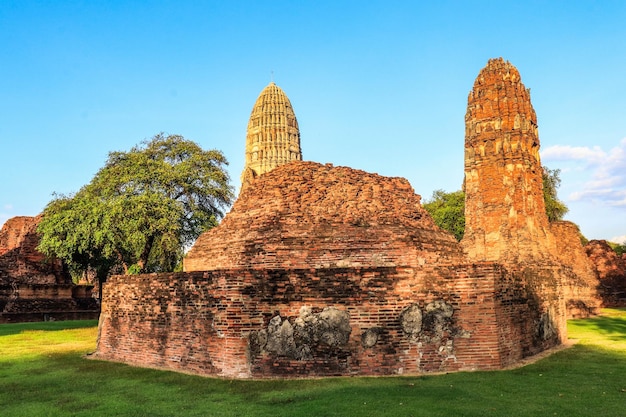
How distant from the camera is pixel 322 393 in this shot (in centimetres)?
697

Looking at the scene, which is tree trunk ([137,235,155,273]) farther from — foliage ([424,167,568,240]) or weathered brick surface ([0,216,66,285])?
foliage ([424,167,568,240])

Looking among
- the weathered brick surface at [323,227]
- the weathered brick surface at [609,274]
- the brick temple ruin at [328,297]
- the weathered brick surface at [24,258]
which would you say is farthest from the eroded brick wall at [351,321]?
the weathered brick surface at [609,274]

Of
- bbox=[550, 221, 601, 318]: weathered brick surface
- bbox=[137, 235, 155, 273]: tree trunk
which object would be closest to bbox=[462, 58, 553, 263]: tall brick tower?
bbox=[550, 221, 601, 318]: weathered brick surface

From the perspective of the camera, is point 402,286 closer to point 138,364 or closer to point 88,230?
point 138,364

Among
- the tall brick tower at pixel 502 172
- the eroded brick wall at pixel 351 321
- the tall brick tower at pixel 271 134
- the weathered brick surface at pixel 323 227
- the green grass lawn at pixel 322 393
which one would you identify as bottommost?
the green grass lawn at pixel 322 393

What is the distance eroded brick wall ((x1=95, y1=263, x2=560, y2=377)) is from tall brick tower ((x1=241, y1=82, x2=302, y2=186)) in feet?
193

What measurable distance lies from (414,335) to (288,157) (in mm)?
61436

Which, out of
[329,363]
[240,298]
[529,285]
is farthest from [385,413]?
[529,285]

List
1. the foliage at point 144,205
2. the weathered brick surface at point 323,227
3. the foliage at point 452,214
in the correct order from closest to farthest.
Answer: the weathered brick surface at point 323,227 → the foliage at point 144,205 → the foliage at point 452,214

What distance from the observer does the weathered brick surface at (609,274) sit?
115ft

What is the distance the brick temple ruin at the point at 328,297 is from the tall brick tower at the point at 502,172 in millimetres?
9976

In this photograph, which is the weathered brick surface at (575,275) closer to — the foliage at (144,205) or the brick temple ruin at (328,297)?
the brick temple ruin at (328,297)

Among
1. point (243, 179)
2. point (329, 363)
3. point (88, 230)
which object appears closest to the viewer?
point (329, 363)

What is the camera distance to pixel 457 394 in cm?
675
